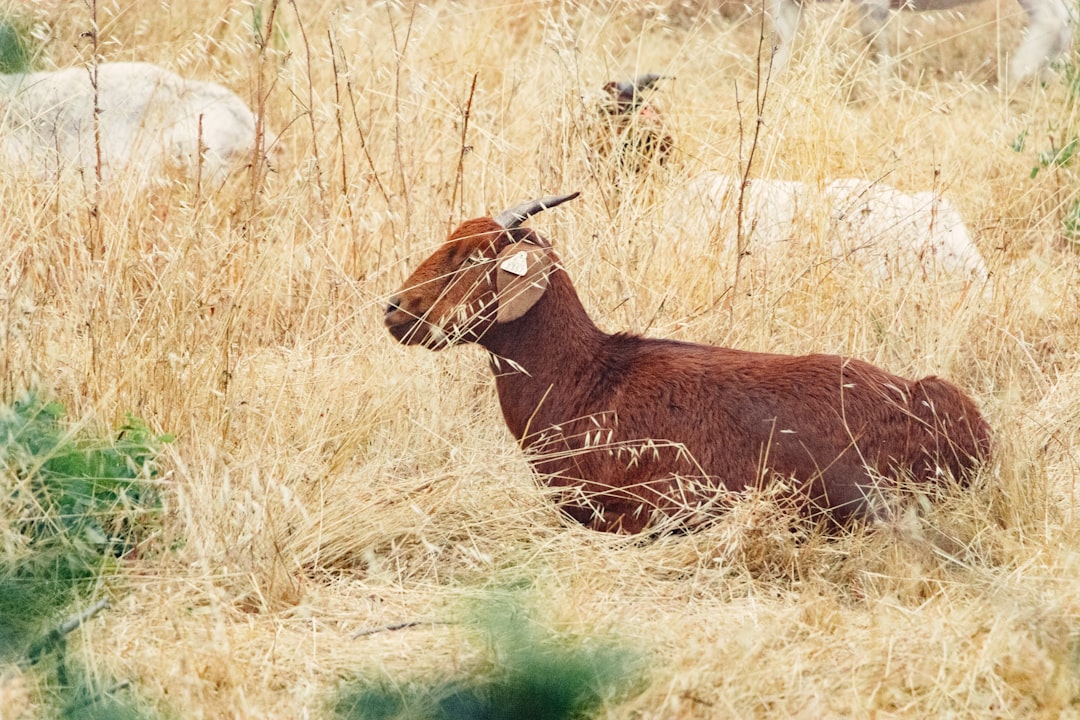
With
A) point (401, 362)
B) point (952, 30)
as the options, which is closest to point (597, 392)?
point (401, 362)

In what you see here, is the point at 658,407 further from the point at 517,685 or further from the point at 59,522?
the point at 59,522

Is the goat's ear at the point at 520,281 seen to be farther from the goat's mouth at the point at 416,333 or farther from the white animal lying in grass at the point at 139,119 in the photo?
the white animal lying in grass at the point at 139,119

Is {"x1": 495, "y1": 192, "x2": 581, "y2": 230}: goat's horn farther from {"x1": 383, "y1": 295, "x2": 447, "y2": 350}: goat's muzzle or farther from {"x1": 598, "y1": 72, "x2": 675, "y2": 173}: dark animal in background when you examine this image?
{"x1": 598, "y1": 72, "x2": 675, "y2": 173}: dark animal in background

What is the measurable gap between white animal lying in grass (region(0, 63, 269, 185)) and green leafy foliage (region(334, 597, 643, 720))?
330 centimetres

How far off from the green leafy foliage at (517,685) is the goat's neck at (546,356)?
0.99m

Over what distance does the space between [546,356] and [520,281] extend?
0.82 feet

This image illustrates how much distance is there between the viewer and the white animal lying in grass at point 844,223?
5301mm

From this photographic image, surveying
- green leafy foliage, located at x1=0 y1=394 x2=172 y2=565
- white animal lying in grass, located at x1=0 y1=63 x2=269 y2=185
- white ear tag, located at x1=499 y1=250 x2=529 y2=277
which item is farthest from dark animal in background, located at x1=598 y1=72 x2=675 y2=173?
green leafy foliage, located at x1=0 y1=394 x2=172 y2=565

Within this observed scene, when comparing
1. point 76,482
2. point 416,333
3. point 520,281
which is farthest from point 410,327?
point 76,482

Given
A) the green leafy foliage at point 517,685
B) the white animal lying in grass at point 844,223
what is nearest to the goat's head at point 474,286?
the green leafy foliage at point 517,685

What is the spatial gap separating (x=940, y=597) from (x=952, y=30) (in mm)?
8587

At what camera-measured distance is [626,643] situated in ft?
9.86

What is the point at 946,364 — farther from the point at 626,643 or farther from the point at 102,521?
the point at 102,521

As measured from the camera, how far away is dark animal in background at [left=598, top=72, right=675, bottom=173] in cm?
582
